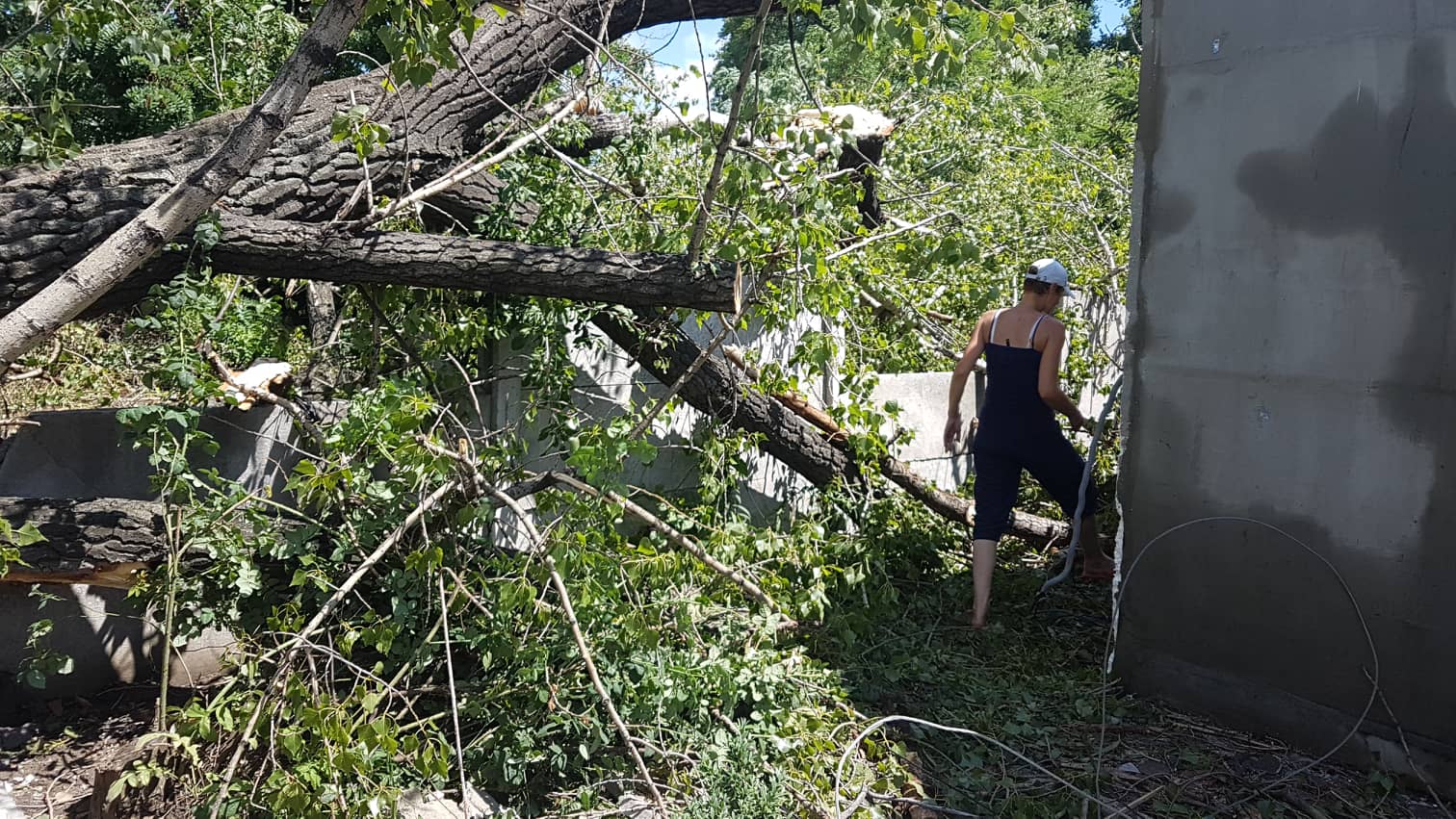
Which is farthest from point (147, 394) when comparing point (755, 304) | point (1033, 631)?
point (1033, 631)

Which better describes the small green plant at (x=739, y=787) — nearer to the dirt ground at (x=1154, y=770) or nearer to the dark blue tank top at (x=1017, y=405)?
the dirt ground at (x=1154, y=770)

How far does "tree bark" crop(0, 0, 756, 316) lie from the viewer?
3475mm

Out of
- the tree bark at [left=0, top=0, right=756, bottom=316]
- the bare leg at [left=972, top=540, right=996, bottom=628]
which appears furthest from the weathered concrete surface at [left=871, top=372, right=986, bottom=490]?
the tree bark at [left=0, top=0, right=756, bottom=316]

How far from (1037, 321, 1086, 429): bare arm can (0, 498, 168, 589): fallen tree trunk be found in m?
3.60

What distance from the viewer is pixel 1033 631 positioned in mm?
4863

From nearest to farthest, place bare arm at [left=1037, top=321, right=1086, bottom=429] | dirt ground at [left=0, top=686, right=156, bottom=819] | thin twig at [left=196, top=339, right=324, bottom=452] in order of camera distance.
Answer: dirt ground at [left=0, top=686, right=156, bottom=819]
thin twig at [left=196, top=339, right=324, bottom=452]
bare arm at [left=1037, top=321, right=1086, bottom=429]

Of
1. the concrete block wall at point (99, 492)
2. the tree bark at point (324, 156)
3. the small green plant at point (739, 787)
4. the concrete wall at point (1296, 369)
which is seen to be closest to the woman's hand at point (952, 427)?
the concrete wall at point (1296, 369)

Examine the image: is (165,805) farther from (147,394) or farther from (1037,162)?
(1037,162)

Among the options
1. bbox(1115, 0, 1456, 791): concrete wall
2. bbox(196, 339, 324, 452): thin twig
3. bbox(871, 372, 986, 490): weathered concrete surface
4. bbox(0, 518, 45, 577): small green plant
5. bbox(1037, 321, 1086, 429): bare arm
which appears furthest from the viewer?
bbox(871, 372, 986, 490): weathered concrete surface

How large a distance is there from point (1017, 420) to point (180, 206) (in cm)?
347

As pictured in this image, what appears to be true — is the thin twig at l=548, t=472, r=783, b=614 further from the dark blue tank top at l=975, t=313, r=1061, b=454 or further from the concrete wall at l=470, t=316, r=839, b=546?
the dark blue tank top at l=975, t=313, r=1061, b=454

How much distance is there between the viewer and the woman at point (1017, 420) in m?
4.78

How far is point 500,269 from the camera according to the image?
4105 millimetres

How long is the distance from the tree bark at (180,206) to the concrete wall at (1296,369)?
9.77 feet
